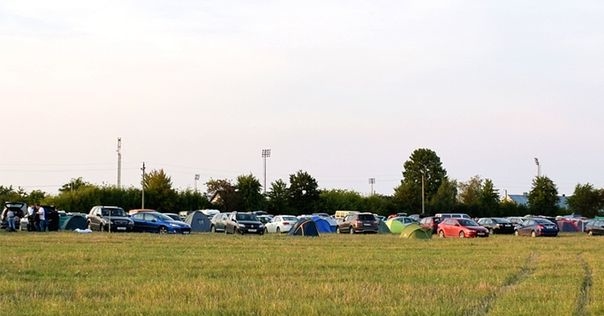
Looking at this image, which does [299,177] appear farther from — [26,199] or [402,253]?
[402,253]

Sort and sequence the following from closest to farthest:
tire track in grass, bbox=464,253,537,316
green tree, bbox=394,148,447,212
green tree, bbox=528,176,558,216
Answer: tire track in grass, bbox=464,253,537,316, green tree, bbox=528,176,558,216, green tree, bbox=394,148,447,212

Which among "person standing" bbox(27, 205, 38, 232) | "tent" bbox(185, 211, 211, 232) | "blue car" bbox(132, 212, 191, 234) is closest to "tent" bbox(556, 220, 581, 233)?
"tent" bbox(185, 211, 211, 232)

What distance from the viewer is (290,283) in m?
18.1

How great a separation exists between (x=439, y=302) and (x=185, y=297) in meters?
4.13

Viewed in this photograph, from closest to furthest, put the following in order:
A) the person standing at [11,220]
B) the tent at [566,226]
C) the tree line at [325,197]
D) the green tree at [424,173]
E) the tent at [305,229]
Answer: the tent at [305,229]
the person standing at [11,220]
the tent at [566,226]
the tree line at [325,197]
the green tree at [424,173]

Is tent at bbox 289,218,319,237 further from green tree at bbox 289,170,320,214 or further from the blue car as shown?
green tree at bbox 289,170,320,214

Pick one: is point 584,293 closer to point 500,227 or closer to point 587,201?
point 500,227

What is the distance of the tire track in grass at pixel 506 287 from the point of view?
14062mm

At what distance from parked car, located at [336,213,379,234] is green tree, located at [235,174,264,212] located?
36.1m

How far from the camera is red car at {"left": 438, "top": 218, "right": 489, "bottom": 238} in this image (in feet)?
176

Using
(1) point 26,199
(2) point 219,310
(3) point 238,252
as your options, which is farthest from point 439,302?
(1) point 26,199

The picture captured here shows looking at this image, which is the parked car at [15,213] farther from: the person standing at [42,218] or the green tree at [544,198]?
the green tree at [544,198]

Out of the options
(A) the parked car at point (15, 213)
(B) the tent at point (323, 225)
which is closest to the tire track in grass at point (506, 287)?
(B) the tent at point (323, 225)

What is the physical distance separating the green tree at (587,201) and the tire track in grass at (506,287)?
87.5 meters
